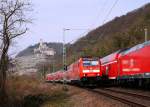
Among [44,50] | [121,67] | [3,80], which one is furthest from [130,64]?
[44,50]

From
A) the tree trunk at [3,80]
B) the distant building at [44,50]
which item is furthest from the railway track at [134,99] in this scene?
the distant building at [44,50]

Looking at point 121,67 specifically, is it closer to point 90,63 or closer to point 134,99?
point 90,63

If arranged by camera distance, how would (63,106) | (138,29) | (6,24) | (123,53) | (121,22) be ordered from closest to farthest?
(63,106)
(6,24)
(123,53)
(138,29)
(121,22)

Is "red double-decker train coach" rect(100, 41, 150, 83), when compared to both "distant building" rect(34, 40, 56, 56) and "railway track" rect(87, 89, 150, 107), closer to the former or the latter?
"railway track" rect(87, 89, 150, 107)

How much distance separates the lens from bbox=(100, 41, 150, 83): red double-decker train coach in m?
30.6

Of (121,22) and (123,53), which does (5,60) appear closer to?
(123,53)

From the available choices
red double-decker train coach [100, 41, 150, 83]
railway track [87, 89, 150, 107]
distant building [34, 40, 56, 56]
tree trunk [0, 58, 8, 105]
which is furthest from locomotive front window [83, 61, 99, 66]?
distant building [34, 40, 56, 56]

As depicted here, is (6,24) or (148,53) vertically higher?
(6,24)

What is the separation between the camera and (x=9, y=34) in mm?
36219

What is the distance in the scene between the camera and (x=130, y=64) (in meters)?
36.9

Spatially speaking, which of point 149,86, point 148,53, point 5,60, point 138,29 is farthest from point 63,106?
point 138,29

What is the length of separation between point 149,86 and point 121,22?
370ft

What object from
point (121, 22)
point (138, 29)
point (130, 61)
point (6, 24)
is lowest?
point (130, 61)

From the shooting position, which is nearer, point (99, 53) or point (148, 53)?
point (148, 53)
